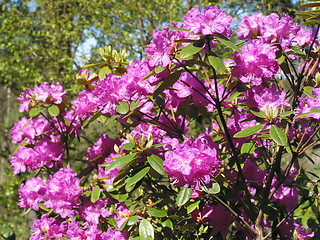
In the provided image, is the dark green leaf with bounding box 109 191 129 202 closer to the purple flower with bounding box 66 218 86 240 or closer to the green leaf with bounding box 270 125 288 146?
the purple flower with bounding box 66 218 86 240

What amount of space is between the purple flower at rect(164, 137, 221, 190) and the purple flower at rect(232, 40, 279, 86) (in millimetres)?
293

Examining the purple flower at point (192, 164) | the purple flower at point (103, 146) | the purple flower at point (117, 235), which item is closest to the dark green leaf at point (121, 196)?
the purple flower at point (117, 235)

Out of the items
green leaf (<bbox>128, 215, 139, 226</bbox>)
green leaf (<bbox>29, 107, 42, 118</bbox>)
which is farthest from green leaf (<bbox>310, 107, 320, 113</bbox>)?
green leaf (<bbox>29, 107, 42, 118</bbox>)

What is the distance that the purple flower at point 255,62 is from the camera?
4.63ft

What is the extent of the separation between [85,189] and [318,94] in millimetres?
1116

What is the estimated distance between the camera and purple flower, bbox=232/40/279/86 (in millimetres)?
1411

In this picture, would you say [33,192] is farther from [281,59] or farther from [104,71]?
[281,59]

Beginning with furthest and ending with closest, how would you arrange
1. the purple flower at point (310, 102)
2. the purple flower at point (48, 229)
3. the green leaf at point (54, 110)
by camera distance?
the green leaf at point (54, 110) → the purple flower at point (48, 229) → the purple flower at point (310, 102)

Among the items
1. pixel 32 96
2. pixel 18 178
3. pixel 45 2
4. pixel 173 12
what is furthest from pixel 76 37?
pixel 32 96

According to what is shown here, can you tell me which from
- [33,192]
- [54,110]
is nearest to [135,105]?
[54,110]

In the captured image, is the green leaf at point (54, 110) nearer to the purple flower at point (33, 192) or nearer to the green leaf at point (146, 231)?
the purple flower at point (33, 192)

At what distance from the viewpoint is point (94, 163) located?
220 centimetres

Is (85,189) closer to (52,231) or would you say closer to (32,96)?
(52,231)

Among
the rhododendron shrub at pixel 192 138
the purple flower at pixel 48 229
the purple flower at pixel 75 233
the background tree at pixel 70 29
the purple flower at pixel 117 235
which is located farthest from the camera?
the background tree at pixel 70 29
